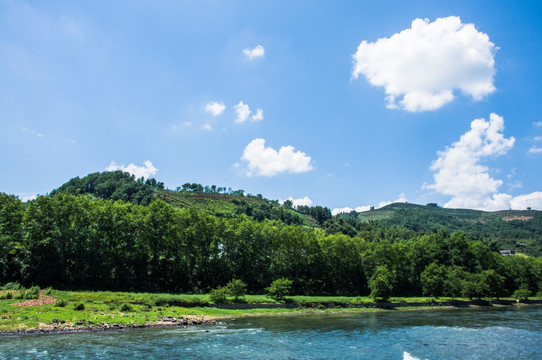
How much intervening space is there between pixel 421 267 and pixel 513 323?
50690 millimetres

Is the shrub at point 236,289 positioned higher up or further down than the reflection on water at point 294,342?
higher up

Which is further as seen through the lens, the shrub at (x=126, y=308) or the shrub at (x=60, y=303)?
the shrub at (x=126, y=308)

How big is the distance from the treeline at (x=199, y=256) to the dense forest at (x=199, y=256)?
0.72ft

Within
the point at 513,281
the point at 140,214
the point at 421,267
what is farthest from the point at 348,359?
the point at 513,281

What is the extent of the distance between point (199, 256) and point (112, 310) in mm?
30689

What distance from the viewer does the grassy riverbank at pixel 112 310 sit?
38250 mm

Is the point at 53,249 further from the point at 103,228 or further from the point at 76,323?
the point at 76,323

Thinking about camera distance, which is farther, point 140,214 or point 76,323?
point 140,214

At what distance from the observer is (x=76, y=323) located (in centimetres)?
3903

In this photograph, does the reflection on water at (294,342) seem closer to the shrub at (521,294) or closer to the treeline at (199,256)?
the treeline at (199,256)

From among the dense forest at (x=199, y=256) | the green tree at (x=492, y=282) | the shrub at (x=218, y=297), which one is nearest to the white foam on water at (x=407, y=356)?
the shrub at (x=218, y=297)

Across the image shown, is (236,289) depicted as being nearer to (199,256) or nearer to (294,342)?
(199,256)

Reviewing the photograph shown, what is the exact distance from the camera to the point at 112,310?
4594 cm

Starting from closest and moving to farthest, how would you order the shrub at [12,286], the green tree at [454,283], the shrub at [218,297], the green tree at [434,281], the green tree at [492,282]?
the shrub at [12,286], the shrub at [218,297], the green tree at [454,283], the green tree at [492,282], the green tree at [434,281]
